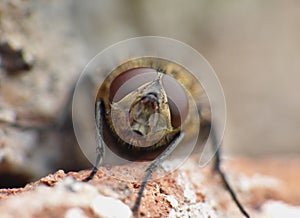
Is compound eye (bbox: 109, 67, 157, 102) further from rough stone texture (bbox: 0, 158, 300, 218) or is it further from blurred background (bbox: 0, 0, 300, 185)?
blurred background (bbox: 0, 0, 300, 185)

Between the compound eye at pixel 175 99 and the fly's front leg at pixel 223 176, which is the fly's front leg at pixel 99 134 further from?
the fly's front leg at pixel 223 176

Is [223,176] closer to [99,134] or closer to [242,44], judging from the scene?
[99,134]

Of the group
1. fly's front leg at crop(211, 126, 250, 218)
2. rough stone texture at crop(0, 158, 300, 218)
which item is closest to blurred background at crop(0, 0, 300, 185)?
fly's front leg at crop(211, 126, 250, 218)

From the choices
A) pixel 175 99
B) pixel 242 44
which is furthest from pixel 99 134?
pixel 242 44

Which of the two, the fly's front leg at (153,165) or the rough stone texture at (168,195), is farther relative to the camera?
the fly's front leg at (153,165)

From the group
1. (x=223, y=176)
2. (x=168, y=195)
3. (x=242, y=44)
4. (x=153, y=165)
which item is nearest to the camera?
(x=168, y=195)

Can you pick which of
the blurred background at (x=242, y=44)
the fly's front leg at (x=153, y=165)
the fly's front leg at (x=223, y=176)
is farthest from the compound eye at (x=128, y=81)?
the blurred background at (x=242, y=44)

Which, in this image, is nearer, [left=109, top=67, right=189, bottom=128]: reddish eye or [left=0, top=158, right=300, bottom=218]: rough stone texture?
[left=0, top=158, right=300, bottom=218]: rough stone texture
